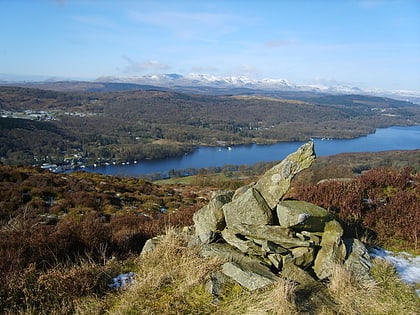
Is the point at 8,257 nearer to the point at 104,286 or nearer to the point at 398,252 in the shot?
the point at 104,286

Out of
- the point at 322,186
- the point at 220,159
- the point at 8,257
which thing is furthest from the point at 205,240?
the point at 220,159

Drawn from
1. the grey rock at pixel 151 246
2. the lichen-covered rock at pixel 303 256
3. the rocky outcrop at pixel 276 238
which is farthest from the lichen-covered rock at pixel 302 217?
the grey rock at pixel 151 246

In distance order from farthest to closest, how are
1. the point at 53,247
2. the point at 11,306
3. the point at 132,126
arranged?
1. the point at 132,126
2. the point at 53,247
3. the point at 11,306

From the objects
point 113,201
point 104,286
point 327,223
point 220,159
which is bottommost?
point 220,159

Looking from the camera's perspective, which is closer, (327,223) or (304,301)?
(304,301)

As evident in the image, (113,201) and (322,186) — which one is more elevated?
(322,186)

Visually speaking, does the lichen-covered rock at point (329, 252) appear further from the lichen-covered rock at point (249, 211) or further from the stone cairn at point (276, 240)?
the lichen-covered rock at point (249, 211)

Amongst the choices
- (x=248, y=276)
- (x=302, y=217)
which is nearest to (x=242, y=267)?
(x=248, y=276)

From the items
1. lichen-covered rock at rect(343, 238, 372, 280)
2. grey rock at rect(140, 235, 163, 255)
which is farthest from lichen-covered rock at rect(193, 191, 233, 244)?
lichen-covered rock at rect(343, 238, 372, 280)
